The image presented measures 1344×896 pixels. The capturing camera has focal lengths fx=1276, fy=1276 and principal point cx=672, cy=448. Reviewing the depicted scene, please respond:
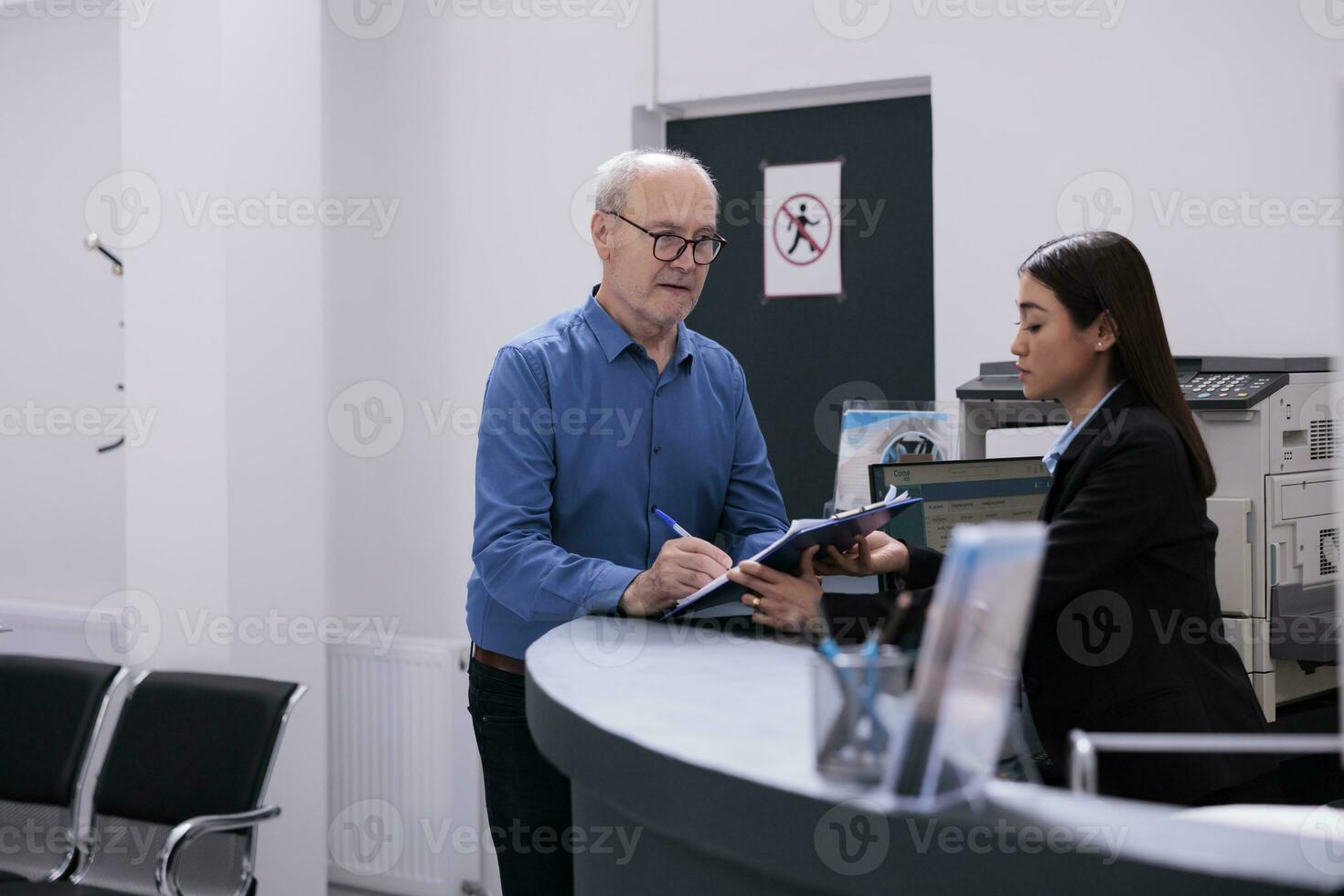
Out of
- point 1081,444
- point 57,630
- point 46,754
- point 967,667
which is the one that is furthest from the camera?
point 57,630

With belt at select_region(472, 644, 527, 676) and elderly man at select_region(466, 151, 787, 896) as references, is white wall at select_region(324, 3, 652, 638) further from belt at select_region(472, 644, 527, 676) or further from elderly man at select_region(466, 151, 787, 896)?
belt at select_region(472, 644, 527, 676)

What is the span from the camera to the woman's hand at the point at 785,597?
5.59 ft

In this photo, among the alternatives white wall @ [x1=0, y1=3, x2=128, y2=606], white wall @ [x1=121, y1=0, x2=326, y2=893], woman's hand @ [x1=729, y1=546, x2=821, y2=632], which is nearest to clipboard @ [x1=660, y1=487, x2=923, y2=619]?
woman's hand @ [x1=729, y1=546, x2=821, y2=632]

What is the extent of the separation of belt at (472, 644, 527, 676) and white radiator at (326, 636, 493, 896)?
1.83m

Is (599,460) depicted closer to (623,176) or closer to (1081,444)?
(623,176)

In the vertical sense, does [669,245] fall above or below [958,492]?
above

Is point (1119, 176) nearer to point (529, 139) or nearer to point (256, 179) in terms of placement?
point (529, 139)

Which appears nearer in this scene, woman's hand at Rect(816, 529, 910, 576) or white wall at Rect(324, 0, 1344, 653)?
woman's hand at Rect(816, 529, 910, 576)

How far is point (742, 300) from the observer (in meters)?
3.87

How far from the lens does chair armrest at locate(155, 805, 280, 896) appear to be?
2.67 metres

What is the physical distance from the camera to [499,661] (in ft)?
6.98

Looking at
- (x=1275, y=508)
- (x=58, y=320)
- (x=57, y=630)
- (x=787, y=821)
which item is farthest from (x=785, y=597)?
(x=58, y=320)

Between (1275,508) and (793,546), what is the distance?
1293mm

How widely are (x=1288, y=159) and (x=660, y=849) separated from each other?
2.41m
